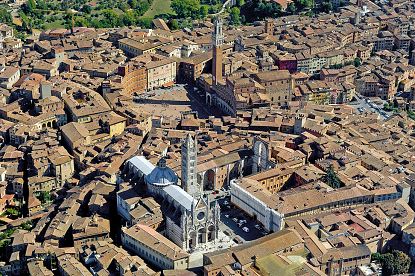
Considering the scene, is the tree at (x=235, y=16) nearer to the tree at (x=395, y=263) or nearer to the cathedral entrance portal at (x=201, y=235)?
the cathedral entrance portal at (x=201, y=235)

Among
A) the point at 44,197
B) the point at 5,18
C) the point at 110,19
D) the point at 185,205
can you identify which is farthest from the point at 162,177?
the point at 5,18

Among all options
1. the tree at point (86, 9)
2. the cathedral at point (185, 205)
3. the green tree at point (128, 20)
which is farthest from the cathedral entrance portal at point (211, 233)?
the tree at point (86, 9)

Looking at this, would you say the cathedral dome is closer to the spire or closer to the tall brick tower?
the tall brick tower

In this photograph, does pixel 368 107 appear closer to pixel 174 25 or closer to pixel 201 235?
pixel 201 235

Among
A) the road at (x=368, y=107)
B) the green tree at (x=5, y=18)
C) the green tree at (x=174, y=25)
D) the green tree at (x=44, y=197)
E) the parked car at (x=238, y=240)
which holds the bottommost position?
the green tree at (x=44, y=197)

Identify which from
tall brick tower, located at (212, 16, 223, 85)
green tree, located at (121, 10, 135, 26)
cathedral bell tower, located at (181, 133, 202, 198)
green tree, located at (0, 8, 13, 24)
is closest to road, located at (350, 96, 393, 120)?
tall brick tower, located at (212, 16, 223, 85)

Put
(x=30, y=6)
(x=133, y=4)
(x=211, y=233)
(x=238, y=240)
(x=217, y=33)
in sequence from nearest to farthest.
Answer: (x=211, y=233) < (x=238, y=240) < (x=217, y=33) < (x=30, y=6) < (x=133, y=4)
